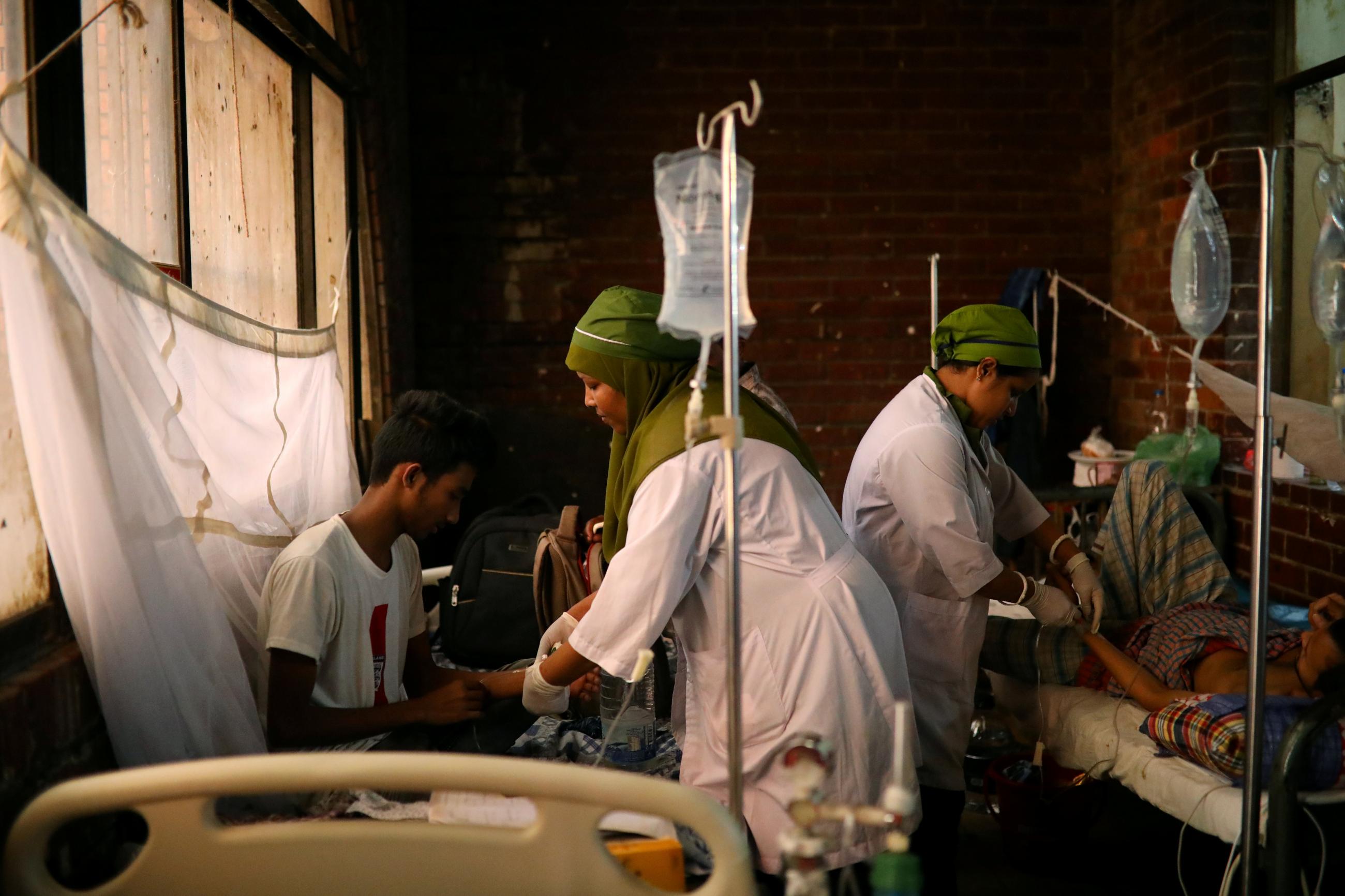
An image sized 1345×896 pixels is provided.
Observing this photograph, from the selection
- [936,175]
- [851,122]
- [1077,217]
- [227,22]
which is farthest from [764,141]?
[227,22]

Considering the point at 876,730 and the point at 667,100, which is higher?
the point at 667,100

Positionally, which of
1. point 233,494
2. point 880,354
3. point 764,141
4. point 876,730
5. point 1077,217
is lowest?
point 876,730

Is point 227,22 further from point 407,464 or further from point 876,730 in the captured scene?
point 876,730

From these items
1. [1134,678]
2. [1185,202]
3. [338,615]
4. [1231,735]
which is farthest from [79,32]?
[1185,202]

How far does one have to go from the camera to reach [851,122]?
4.67m

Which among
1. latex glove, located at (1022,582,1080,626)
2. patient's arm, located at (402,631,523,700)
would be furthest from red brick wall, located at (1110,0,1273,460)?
patient's arm, located at (402,631,523,700)

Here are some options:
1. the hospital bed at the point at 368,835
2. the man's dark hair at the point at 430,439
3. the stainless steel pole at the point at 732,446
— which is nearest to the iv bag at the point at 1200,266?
the man's dark hair at the point at 430,439

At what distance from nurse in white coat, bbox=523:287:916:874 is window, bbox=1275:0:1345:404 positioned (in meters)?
2.58

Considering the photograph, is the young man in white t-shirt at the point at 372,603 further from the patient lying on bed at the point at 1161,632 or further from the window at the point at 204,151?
the patient lying on bed at the point at 1161,632

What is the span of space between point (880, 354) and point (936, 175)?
773mm

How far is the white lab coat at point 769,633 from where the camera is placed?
1.72m

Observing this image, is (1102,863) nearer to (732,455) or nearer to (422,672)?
(422,672)

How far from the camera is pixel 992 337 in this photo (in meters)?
2.42

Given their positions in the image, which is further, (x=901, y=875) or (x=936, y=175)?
(x=936, y=175)
